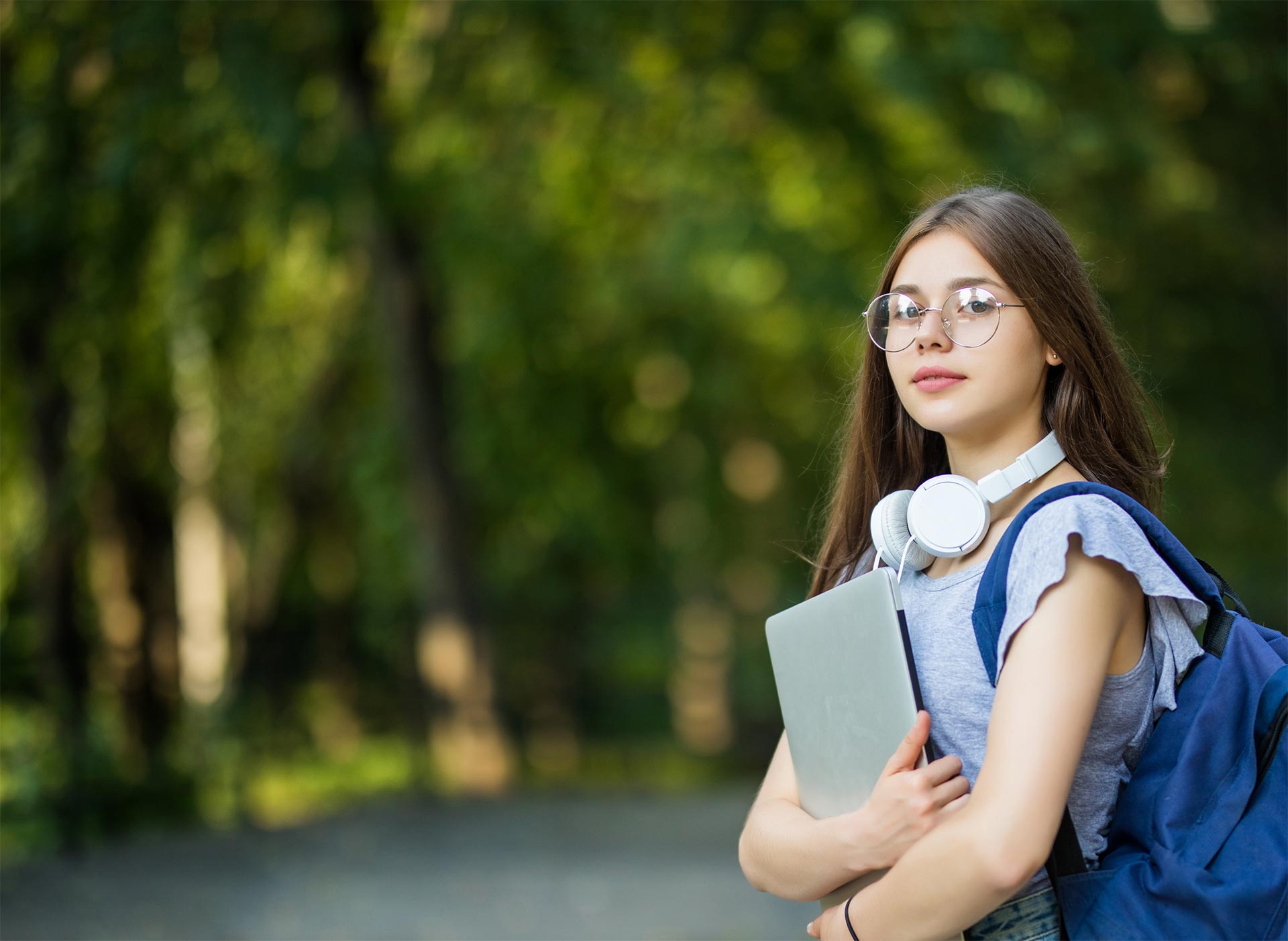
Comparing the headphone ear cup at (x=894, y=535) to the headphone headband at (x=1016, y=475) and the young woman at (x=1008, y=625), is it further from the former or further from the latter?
the headphone headband at (x=1016, y=475)

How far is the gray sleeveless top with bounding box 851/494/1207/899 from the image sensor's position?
1.59m

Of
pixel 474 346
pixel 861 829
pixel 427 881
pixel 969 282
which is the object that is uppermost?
pixel 474 346

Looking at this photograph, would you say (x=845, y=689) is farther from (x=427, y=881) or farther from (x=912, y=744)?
(x=427, y=881)

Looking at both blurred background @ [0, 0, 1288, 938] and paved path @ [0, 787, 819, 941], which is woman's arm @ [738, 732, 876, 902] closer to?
blurred background @ [0, 0, 1288, 938]

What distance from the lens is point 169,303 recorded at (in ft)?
32.5

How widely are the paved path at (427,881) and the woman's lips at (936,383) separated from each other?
5387mm

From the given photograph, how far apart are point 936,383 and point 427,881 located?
24.7 feet

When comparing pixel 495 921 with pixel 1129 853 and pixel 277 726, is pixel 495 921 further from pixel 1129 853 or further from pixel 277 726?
pixel 277 726

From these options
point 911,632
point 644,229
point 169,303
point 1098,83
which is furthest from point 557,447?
point 911,632

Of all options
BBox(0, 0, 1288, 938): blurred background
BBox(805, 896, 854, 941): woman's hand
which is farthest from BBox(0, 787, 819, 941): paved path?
BBox(805, 896, 854, 941): woman's hand

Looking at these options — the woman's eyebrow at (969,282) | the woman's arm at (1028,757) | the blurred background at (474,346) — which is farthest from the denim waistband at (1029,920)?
the blurred background at (474,346)

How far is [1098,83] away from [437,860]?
666 centimetres

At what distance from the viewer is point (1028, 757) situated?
59.8 inches

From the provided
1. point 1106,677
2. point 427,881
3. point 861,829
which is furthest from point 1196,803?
point 427,881
